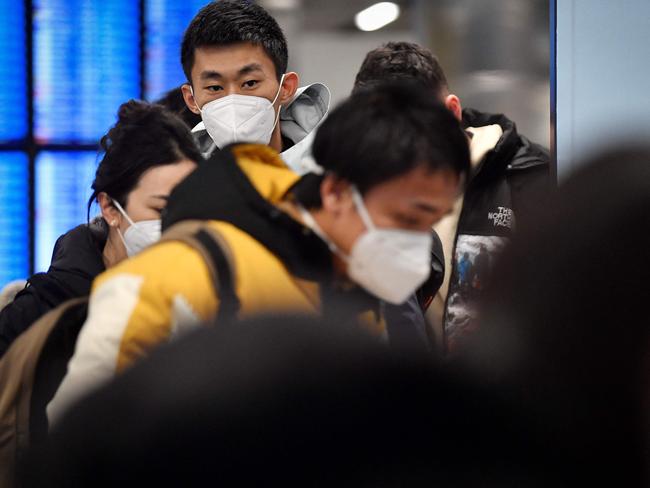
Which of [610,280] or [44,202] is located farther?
[44,202]

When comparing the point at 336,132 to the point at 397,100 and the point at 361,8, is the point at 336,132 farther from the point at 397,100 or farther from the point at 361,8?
the point at 361,8

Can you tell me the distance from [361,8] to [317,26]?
257 millimetres

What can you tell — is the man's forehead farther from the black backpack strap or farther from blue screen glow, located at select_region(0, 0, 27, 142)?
blue screen glow, located at select_region(0, 0, 27, 142)

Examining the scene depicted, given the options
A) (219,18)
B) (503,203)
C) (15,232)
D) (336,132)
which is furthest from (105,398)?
(15,232)

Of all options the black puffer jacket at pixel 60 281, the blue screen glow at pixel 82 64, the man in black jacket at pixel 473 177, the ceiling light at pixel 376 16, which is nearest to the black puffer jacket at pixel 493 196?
the man in black jacket at pixel 473 177

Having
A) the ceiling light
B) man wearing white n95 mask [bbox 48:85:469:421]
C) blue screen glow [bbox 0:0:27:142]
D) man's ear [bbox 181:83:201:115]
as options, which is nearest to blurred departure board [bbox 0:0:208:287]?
blue screen glow [bbox 0:0:27:142]

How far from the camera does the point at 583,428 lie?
1.23 feet

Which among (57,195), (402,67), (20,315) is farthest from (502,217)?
(57,195)

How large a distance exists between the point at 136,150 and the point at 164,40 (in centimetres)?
227

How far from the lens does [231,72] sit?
239 cm

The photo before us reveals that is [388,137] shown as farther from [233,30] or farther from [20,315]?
[233,30]

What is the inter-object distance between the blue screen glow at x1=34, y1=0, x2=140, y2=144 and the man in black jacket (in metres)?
1.84

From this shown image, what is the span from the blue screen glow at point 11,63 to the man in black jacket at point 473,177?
2.06m

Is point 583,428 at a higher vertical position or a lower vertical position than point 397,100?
lower
